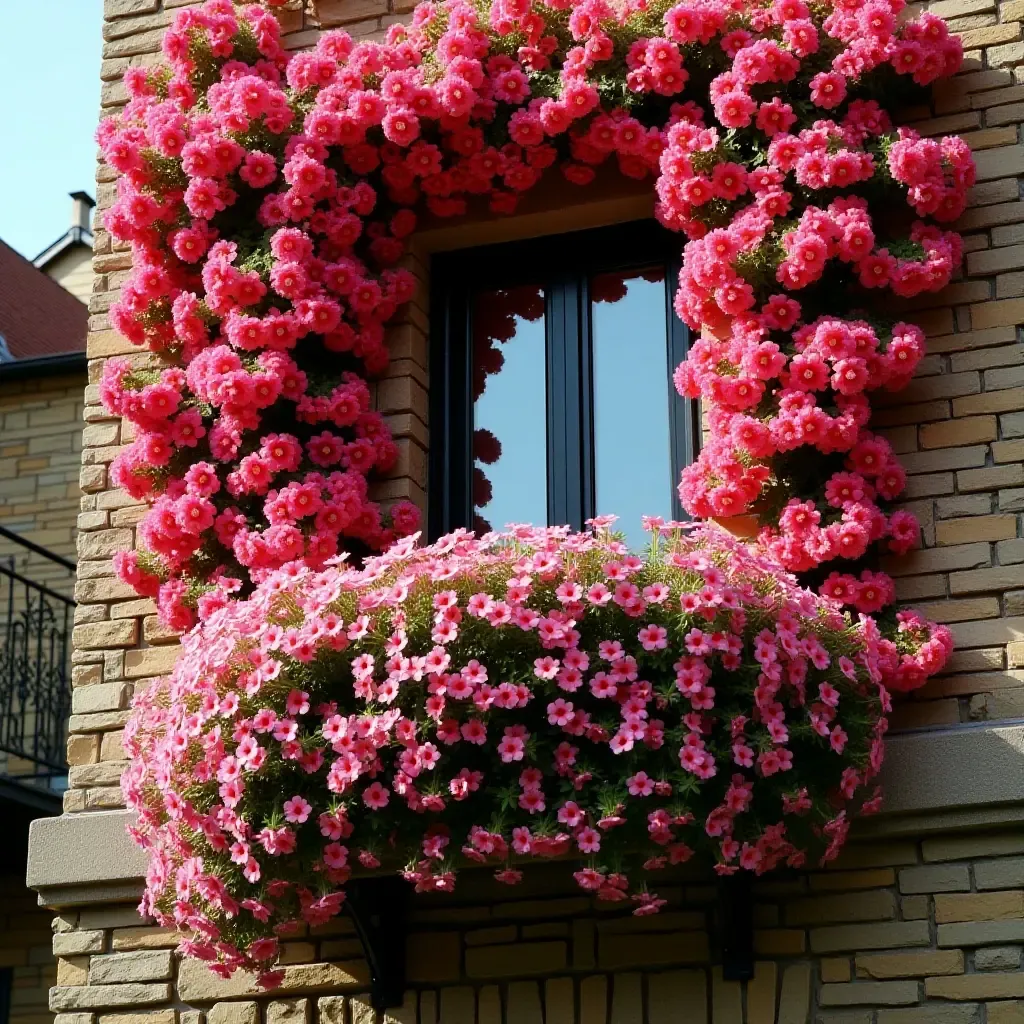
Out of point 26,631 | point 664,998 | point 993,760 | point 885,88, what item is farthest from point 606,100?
point 26,631

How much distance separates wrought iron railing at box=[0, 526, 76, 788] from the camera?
1091cm

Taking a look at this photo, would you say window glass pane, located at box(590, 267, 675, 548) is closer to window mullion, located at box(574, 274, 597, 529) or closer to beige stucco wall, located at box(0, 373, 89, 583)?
window mullion, located at box(574, 274, 597, 529)

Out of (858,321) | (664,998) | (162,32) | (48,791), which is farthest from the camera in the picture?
(48,791)

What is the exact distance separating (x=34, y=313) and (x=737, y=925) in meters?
13.8

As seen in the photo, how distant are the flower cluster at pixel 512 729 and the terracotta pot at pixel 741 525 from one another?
73 cm

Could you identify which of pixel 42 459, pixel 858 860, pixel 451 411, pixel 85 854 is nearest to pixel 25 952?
pixel 42 459

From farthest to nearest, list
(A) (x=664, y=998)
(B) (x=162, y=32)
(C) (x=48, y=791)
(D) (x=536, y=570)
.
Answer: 1. (C) (x=48, y=791)
2. (B) (x=162, y=32)
3. (A) (x=664, y=998)
4. (D) (x=536, y=570)

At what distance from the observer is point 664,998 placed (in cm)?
564

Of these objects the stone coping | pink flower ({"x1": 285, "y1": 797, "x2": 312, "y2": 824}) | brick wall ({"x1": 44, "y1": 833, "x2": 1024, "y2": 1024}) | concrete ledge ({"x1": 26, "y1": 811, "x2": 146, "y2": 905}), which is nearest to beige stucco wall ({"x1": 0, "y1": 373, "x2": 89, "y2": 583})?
concrete ledge ({"x1": 26, "y1": 811, "x2": 146, "y2": 905})

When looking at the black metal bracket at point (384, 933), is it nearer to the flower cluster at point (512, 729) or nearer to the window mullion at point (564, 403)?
the flower cluster at point (512, 729)

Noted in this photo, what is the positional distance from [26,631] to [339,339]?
194 inches

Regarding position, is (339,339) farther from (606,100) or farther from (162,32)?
(162,32)

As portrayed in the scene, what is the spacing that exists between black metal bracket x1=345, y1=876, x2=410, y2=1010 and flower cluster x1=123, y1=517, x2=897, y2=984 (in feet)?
1.20

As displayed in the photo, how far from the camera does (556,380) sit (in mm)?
6914
